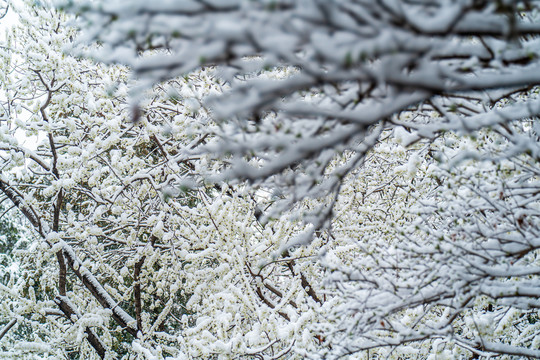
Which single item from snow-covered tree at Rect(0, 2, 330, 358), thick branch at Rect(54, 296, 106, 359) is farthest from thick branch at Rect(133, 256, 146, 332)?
thick branch at Rect(54, 296, 106, 359)

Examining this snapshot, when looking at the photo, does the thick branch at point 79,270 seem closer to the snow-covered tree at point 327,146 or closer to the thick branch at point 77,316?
the snow-covered tree at point 327,146

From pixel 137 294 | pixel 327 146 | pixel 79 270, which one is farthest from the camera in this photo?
pixel 137 294

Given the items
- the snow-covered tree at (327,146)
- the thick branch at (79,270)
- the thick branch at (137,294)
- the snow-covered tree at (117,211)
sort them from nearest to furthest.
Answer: the snow-covered tree at (327,146)
the snow-covered tree at (117,211)
the thick branch at (79,270)
the thick branch at (137,294)

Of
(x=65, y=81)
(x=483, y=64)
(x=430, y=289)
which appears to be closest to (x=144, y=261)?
(x=65, y=81)

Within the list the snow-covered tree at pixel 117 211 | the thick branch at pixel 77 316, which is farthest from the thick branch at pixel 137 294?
the thick branch at pixel 77 316

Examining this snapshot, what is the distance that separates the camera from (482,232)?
2.79m

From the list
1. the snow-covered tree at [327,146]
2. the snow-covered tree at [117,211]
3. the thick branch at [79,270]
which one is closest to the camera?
the snow-covered tree at [327,146]

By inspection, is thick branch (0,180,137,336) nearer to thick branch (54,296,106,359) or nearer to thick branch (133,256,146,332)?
thick branch (133,256,146,332)

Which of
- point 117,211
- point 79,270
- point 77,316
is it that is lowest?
point 77,316

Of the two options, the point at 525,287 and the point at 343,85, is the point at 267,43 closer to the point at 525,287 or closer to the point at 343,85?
the point at 343,85

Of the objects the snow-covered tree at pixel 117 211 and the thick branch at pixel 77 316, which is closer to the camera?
the snow-covered tree at pixel 117 211

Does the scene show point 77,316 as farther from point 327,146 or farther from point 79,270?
point 327,146

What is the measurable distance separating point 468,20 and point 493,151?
1710 mm

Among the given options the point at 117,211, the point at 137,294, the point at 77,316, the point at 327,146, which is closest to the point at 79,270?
the point at 77,316
